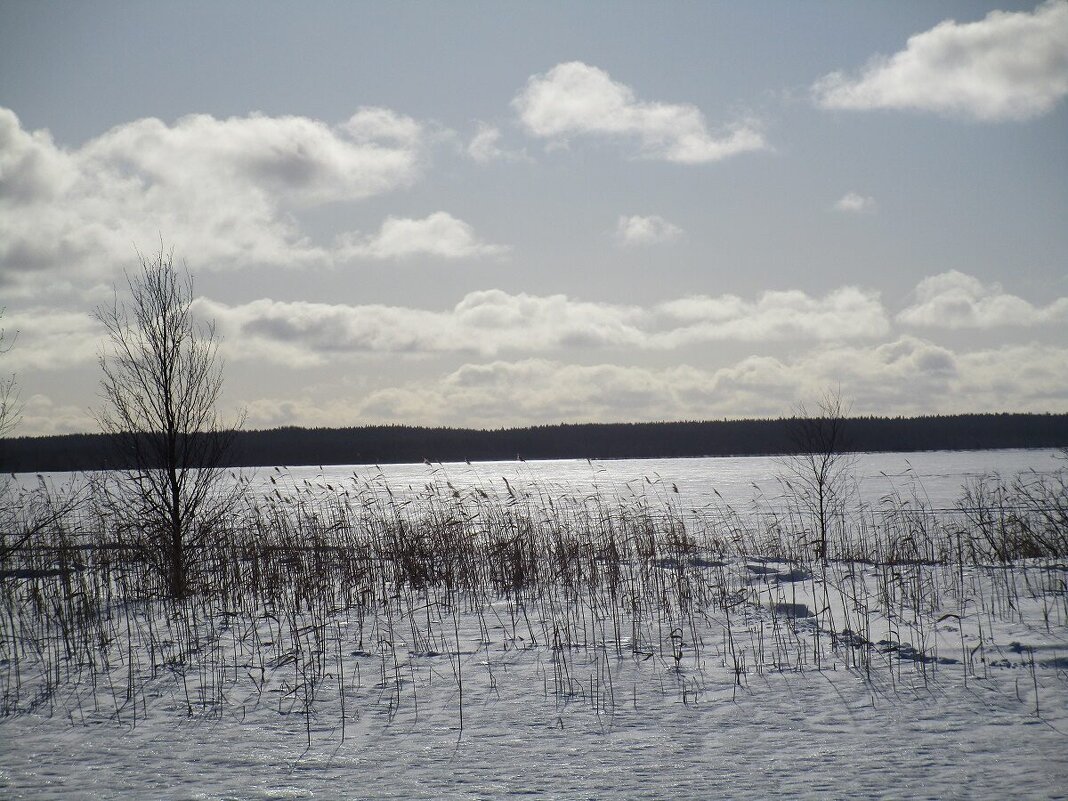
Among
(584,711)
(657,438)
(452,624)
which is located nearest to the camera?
(584,711)

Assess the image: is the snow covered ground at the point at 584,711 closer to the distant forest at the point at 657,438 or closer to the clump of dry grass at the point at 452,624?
the clump of dry grass at the point at 452,624

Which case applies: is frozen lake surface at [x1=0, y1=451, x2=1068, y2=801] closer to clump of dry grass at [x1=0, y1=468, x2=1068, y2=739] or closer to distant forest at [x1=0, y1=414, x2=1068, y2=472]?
clump of dry grass at [x1=0, y1=468, x2=1068, y2=739]

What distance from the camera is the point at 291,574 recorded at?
969cm

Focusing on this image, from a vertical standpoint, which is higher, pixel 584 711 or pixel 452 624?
pixel 584 711

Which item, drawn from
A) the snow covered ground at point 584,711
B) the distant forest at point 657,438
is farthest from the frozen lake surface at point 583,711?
the distant forest at point 657,438

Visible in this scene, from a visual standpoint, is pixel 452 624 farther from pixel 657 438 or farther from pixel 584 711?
pixel 657 438

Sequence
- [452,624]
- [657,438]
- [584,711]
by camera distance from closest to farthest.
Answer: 1. [584,711]
2. [452,624]
3. [657,438]

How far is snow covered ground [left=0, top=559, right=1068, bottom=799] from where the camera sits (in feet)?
12.0

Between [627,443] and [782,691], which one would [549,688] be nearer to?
[782,691]

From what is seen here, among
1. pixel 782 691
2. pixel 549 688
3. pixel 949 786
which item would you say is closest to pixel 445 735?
pixel 549 688

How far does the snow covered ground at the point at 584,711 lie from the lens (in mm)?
3656

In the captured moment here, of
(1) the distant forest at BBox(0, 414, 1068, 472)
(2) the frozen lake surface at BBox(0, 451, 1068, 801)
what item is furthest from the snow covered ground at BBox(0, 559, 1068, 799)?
(1) the distant forest at BBox(0, 414, 1068, 472)

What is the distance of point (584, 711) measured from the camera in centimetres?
469

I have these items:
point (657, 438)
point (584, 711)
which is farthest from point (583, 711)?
point (657, 438)
